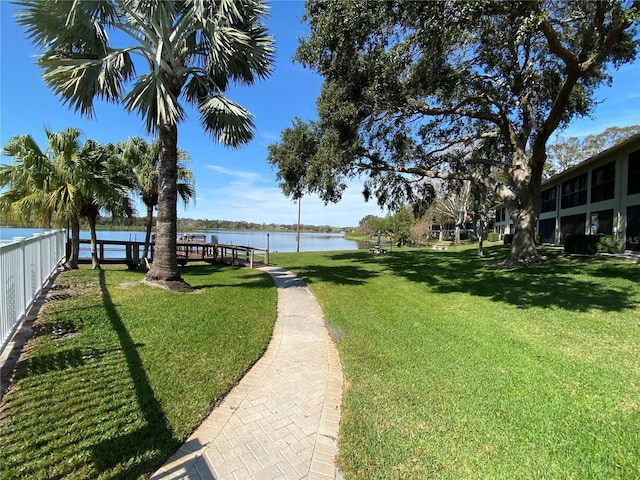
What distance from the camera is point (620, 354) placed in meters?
3.96

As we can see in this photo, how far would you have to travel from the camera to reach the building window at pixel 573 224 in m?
18.0

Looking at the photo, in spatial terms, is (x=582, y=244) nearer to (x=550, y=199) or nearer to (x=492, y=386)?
(x=550, y=199)

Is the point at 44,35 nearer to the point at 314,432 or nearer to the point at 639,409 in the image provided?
the point at 314,432

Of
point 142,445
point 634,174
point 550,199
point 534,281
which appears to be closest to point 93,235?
point 142,445

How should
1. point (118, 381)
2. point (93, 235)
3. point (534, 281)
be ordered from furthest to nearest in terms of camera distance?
point (93, 235) < point (534, 281) < point (118, 381)

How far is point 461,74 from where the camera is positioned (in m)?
9.23

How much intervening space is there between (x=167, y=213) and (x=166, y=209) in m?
0.09

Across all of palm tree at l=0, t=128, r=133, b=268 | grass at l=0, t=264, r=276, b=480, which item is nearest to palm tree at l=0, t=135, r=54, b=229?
palm tree at l=0, t=128, r=133, b=268

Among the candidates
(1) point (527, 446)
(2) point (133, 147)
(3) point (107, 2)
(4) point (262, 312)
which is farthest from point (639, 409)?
(2) point (133, 147)

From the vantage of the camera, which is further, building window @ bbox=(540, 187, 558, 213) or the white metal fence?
building window @ bbox=(540, 187, 558, 213)

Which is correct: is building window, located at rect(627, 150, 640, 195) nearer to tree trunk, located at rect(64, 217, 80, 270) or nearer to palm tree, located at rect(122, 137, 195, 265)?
palm tree, located at rect(122, 137, 195, 265)

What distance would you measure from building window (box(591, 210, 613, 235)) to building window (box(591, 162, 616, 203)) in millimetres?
726

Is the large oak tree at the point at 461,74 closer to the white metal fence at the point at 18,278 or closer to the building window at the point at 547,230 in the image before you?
the white metal fence at the point at 18,278

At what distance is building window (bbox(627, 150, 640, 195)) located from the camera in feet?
43.3
